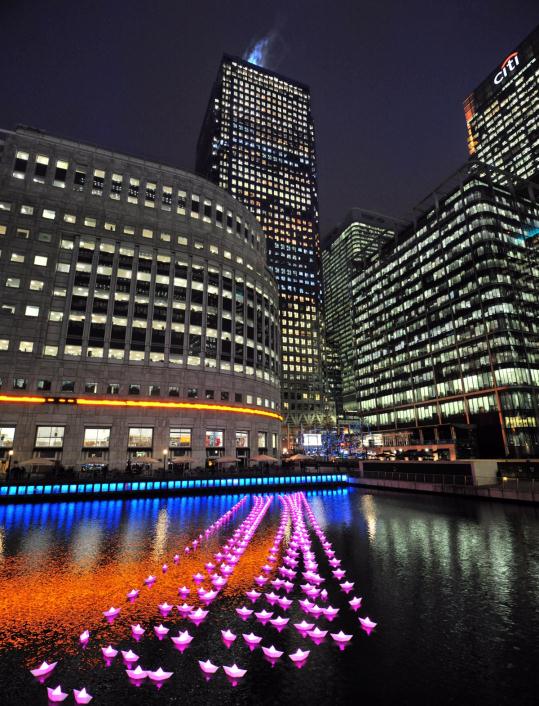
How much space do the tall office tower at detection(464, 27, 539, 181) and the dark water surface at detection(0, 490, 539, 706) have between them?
15403 centimetres

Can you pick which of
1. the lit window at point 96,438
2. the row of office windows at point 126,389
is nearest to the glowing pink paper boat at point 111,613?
the lit window at point 96,438

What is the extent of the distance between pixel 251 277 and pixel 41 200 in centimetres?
3953

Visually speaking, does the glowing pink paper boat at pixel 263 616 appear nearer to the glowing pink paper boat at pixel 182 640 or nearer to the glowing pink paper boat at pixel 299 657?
the glowing pink paper boat at pixel 182 640

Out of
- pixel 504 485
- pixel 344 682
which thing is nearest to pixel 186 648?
pixel 344 682

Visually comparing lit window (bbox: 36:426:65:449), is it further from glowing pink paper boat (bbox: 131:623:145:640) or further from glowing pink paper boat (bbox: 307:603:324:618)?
glowing pink paper boat (bbox: 307:603:324:618)

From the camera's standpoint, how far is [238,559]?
54.6 feet

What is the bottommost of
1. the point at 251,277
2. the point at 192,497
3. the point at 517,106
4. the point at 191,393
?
the point at 192,497

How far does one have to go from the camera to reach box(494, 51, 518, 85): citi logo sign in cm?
14981

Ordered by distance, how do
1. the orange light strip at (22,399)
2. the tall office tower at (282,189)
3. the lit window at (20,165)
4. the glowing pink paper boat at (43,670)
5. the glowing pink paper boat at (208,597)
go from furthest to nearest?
the tall office tower at (282,189) < the lit window at (20,165) < the orange light strip at (22,399) < the glowing pink paper boat at (208,597) < the glowing pink paper boat at (43,670)

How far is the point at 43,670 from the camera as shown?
776cm

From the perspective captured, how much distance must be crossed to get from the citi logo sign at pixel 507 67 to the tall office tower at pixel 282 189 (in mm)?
81600

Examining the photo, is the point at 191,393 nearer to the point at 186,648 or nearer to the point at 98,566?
the point at 98,566

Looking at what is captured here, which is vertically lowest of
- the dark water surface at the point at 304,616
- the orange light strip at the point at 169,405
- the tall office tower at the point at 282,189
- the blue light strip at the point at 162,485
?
the dark water surface at the point at 304,616

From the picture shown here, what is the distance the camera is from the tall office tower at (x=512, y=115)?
137375 millimetres
